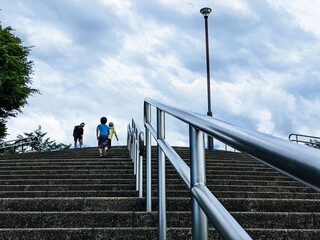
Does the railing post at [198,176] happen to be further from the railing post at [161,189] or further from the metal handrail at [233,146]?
the railing post at [161,189]

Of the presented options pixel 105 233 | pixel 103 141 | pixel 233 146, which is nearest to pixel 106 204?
pixel 105 233

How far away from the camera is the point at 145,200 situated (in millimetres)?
3658

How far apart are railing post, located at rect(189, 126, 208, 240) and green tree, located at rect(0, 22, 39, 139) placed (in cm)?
1881

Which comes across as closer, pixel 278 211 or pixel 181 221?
pixel 181 221

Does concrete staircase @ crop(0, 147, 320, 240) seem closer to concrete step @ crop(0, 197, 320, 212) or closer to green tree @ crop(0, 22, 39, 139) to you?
concrete step @ crop(0, 197, 320, 212)

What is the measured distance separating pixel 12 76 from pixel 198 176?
63.5 feet

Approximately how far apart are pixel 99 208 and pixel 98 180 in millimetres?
1946

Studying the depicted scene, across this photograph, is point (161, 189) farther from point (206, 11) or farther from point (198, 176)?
point (206, 11)

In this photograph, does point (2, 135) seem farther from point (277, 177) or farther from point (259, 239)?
point (259, 239)

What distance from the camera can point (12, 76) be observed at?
63.2ft

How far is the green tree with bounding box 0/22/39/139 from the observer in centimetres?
1914

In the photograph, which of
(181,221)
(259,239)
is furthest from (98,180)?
(259,239)

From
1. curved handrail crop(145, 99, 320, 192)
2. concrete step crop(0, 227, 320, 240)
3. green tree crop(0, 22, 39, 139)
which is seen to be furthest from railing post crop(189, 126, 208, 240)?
green tree crop(0, 22, 39, 139)

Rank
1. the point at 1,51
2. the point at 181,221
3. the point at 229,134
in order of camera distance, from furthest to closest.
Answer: the point at 1,51 → the point at 181,221 → the point at 229,134
